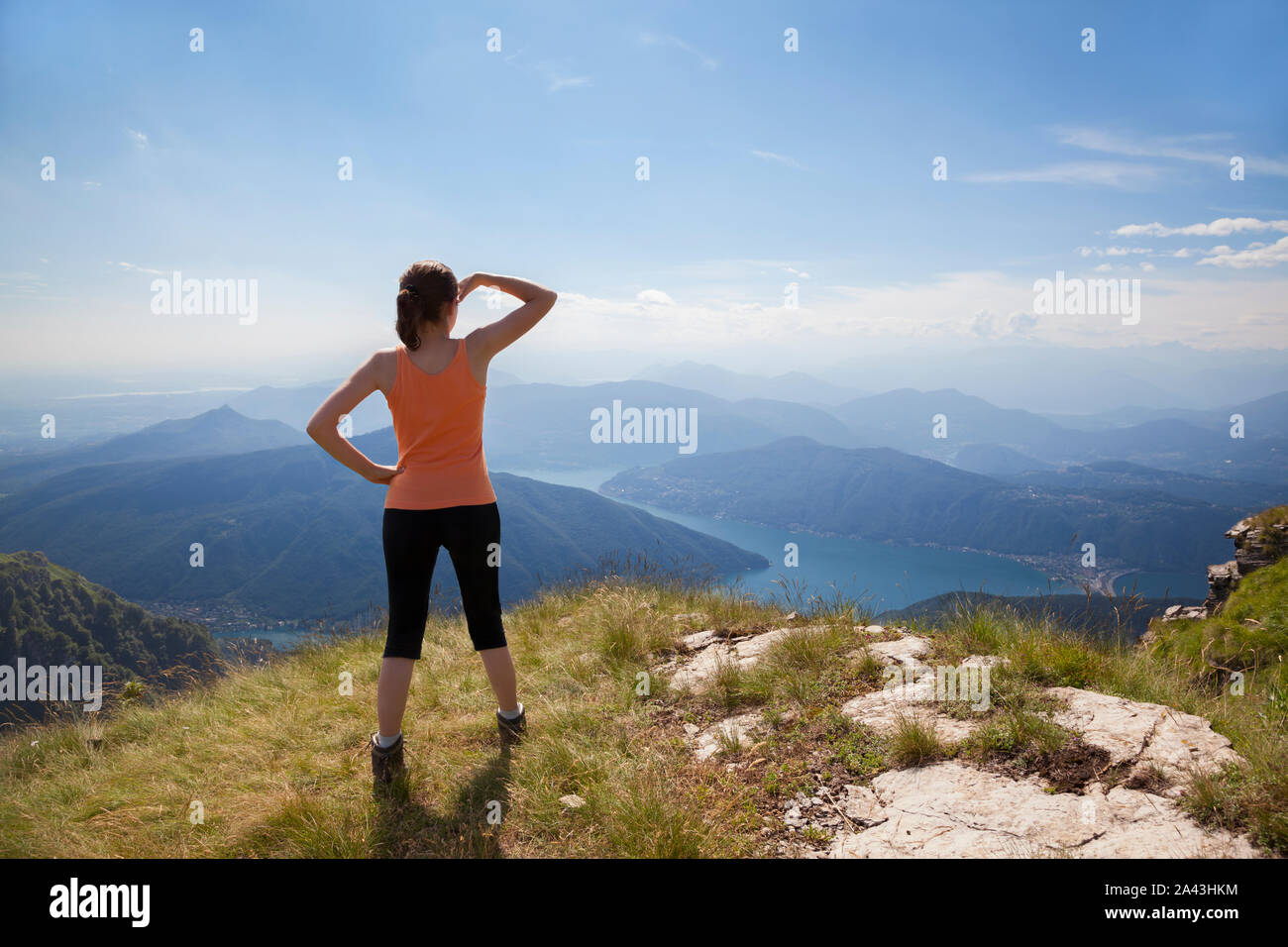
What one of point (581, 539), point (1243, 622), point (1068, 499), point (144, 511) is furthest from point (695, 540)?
point (144, 511)

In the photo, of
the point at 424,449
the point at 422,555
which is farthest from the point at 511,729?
the point at 424,449

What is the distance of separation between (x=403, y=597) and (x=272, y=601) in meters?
132

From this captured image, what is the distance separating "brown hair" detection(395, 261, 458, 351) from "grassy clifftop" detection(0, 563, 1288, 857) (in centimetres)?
254

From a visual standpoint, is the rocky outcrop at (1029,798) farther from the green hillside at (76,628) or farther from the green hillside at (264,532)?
the green hillside at (264,532)

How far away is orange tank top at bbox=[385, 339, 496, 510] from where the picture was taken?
3.32 meters

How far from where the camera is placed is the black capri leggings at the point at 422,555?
335 cm

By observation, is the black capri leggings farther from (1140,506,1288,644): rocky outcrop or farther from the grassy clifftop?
(1140,506,1288,644): rocky outcrop

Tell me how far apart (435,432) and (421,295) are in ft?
2.54

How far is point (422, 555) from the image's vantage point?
3.37 metres

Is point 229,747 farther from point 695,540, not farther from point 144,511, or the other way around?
point 144,511

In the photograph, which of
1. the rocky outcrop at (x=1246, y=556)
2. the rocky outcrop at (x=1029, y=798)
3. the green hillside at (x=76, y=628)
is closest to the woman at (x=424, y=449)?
the rocky outcrop at (x=1029, y=798)

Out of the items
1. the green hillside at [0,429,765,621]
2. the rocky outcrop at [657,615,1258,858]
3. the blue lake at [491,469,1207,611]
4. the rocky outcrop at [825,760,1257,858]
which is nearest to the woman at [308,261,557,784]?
the rocky outcrop at [657,615,1258,858]

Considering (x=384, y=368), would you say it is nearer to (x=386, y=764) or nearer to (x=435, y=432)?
(x=435, y=432)

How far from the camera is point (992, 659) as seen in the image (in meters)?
4.09
